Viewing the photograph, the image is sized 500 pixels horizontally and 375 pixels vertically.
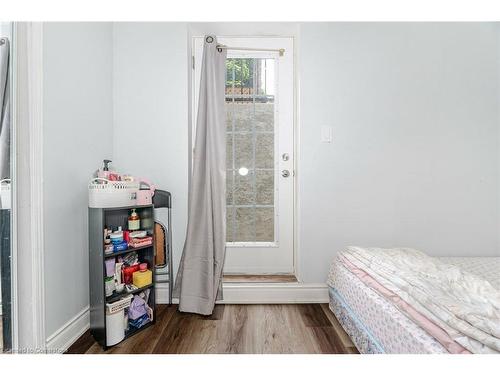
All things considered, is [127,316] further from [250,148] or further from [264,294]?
[250,148]

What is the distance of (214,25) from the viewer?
6.86ft

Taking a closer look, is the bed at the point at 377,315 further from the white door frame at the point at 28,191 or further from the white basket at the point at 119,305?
the white door frame at the point at 28,191

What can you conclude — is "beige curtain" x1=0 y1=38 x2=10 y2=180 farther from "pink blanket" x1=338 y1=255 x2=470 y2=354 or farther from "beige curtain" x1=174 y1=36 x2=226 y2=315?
"pink blanket" x1=338 y1=255 x2=470 y2=354

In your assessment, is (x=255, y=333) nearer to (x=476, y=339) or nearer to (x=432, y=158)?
(x=476, y=339)

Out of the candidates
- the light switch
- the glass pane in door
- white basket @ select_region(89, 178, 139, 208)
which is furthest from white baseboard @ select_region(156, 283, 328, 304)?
the light switch

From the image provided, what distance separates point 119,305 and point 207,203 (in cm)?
80

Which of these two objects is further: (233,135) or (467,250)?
(233,135)

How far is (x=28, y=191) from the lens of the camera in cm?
124

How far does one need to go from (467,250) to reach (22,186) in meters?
2.91

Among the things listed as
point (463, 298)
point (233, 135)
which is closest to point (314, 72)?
point (233, 135)

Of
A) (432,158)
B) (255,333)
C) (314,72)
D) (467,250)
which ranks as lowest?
(255,333)

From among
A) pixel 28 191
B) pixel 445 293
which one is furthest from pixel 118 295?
pixel 445 293

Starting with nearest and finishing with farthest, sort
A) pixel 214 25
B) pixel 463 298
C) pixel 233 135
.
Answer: pixel 463 298 < pixel 214 25 < pixel 233 135

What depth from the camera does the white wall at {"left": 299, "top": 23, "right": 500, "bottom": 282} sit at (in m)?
2.03
